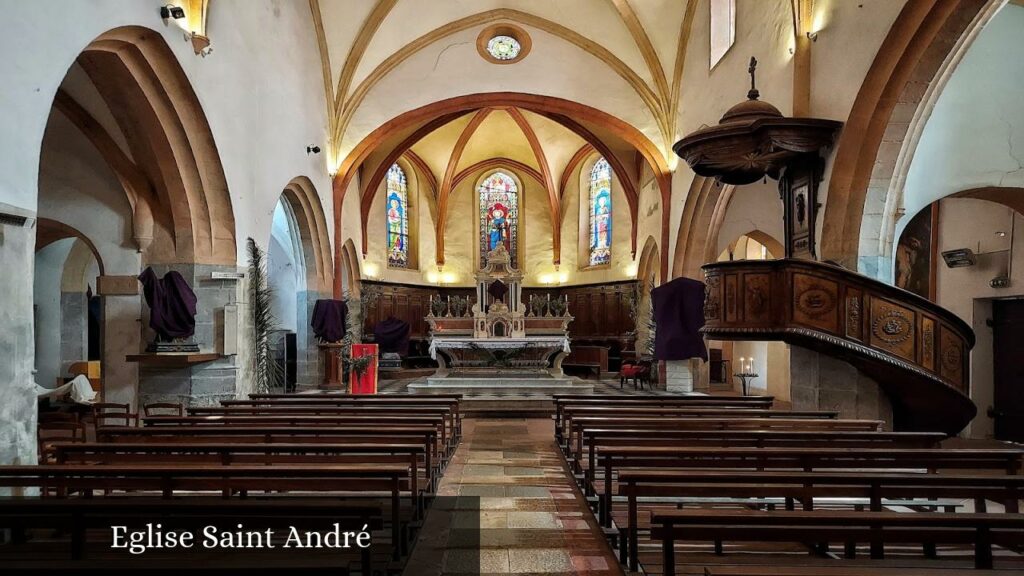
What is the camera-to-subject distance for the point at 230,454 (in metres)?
4.54

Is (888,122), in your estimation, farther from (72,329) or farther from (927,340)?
(72,329)

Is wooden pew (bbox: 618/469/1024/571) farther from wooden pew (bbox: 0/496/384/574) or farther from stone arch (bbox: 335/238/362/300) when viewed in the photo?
stone arch (bbox: 335/238/362/300)

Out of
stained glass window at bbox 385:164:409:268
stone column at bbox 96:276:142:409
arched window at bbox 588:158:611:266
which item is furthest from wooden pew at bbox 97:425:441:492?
arched window at bbox 588:158:611:266

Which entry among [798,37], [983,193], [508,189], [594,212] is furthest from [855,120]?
[508,189]

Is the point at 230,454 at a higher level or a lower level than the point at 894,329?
lower

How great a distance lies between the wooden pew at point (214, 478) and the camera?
11.8 ft

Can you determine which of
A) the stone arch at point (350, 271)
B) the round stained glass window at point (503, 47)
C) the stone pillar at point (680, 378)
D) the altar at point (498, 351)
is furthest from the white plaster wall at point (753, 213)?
the stone arch at point (350, 271)

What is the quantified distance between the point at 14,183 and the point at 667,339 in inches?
468

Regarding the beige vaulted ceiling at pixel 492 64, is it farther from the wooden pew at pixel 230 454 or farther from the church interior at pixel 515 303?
the wooden pew at pixel 230 454

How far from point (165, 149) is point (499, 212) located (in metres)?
16.2

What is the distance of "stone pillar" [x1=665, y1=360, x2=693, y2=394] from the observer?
1470 centimetres

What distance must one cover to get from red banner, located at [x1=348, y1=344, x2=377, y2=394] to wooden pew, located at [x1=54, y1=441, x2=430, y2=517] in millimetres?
7888

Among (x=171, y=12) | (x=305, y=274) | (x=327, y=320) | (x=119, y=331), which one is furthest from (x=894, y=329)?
(x=305, y=274)

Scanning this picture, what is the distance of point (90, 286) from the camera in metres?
15.7
